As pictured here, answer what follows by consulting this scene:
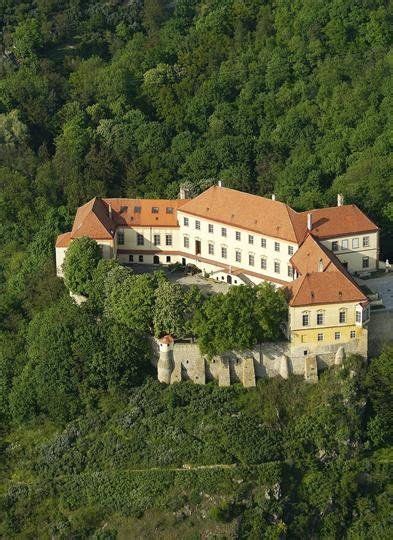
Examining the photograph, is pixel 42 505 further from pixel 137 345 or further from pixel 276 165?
pixel 276 165

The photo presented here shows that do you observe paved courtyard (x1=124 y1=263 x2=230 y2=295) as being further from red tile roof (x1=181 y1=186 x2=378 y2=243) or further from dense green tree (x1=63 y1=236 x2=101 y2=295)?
dense green tree (x1=63 y1=236 x2=101 y2=295)

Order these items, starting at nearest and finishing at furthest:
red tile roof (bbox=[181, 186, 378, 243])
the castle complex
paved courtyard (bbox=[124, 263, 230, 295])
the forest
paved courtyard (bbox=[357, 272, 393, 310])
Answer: the forest
the castle complex
paved courtyard (bbox=[357, 272, 393, 310])
red tile roof (bbox=[181, 186, 378, 243])
paved courtyard (bbox=[124, 263, 230, 295])

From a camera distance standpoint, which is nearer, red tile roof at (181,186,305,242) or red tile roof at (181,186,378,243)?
red tile roof at (181,186,305,242)

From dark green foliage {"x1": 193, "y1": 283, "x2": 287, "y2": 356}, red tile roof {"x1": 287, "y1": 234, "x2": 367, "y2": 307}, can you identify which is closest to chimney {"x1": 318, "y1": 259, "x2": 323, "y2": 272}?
red tile roof {"x1": 287, "y1": 234, "x2": 367, "y2": 307}

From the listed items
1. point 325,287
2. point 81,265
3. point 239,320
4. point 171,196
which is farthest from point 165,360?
point 171,196

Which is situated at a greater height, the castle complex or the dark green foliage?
the castle complex

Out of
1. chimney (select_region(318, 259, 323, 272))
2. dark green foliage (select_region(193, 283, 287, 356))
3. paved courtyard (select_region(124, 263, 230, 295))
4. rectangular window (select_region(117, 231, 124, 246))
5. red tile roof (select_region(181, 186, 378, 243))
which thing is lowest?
dark green foliage (select_region(193, 283, 287, 356))

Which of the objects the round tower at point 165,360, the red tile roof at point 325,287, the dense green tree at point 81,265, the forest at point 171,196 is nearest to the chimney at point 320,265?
the red tile roof at point 325,287
